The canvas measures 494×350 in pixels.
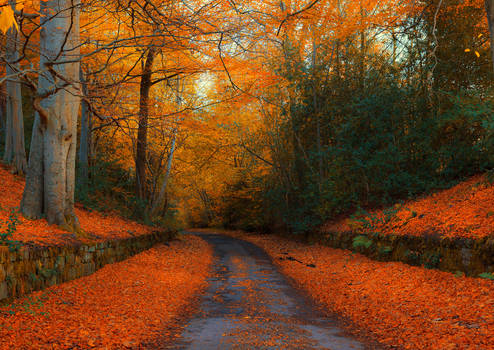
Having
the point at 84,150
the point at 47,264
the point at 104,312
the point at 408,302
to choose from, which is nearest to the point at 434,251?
the point at 408,302

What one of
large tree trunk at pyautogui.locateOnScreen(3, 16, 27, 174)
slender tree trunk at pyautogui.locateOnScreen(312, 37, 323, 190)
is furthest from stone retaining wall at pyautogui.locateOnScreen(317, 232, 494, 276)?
large tree trunk at pyautogui.locateOnScreen(3, 16, 27, 174)

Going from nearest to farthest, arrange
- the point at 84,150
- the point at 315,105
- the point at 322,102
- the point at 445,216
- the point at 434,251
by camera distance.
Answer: the point at 434,251 → the point at 445,216 → the point at 84,150 → the point at 315,105 → the point at 322,102

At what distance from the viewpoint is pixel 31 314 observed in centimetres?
527

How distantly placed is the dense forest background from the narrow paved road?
15.5 ft

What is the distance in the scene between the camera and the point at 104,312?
19.7ft

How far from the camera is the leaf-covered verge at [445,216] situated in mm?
7608

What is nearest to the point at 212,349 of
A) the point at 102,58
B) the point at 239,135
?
the point at 102,58

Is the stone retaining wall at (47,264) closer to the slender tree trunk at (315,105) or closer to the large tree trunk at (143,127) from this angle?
the large tree trunk at (143,127)

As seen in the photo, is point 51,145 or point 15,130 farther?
point 15,130

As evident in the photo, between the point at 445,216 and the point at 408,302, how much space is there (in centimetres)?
340

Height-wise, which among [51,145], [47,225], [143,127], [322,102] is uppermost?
[322,102]

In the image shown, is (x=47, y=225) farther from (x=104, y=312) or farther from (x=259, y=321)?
(x=259, y=321)

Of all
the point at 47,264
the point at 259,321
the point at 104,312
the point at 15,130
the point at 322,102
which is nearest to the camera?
the point at 259,321

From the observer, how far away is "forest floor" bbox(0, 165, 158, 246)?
7.28 meters
